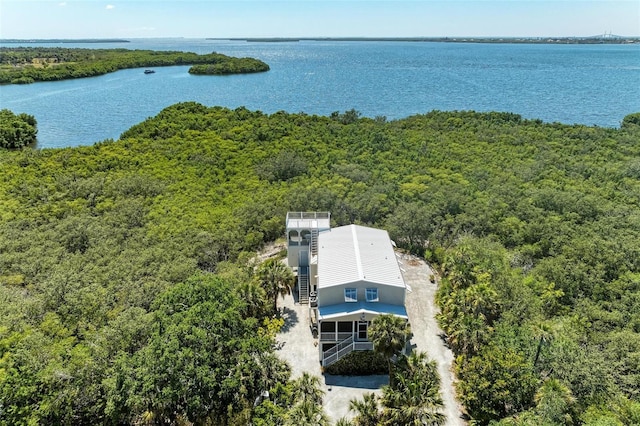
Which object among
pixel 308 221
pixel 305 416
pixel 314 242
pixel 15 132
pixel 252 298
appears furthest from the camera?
pixel 15 132

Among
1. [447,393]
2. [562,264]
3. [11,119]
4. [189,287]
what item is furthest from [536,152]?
[11,119]

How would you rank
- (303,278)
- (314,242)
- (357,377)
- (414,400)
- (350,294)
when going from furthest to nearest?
(314,242) → (303,278) → (350,294) → (357,377) → (414,400)

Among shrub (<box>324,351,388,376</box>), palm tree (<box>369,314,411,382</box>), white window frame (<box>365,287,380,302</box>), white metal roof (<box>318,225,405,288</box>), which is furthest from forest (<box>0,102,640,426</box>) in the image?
white window frame (<box>365,287,380,302</box>)

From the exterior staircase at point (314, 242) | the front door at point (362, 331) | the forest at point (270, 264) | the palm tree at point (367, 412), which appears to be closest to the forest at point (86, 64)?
the forest at point (270, 264)

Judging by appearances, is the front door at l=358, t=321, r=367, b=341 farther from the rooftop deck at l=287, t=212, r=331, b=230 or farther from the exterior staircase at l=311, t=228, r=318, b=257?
the rooftop deck at l=287, t=212, r=331, b=230

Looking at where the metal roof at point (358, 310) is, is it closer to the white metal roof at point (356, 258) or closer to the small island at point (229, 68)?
the white metal roof at point (356, 258)

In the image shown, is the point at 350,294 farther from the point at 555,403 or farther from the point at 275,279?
the point at 555,403

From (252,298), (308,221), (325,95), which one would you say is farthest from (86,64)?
(252,298)
